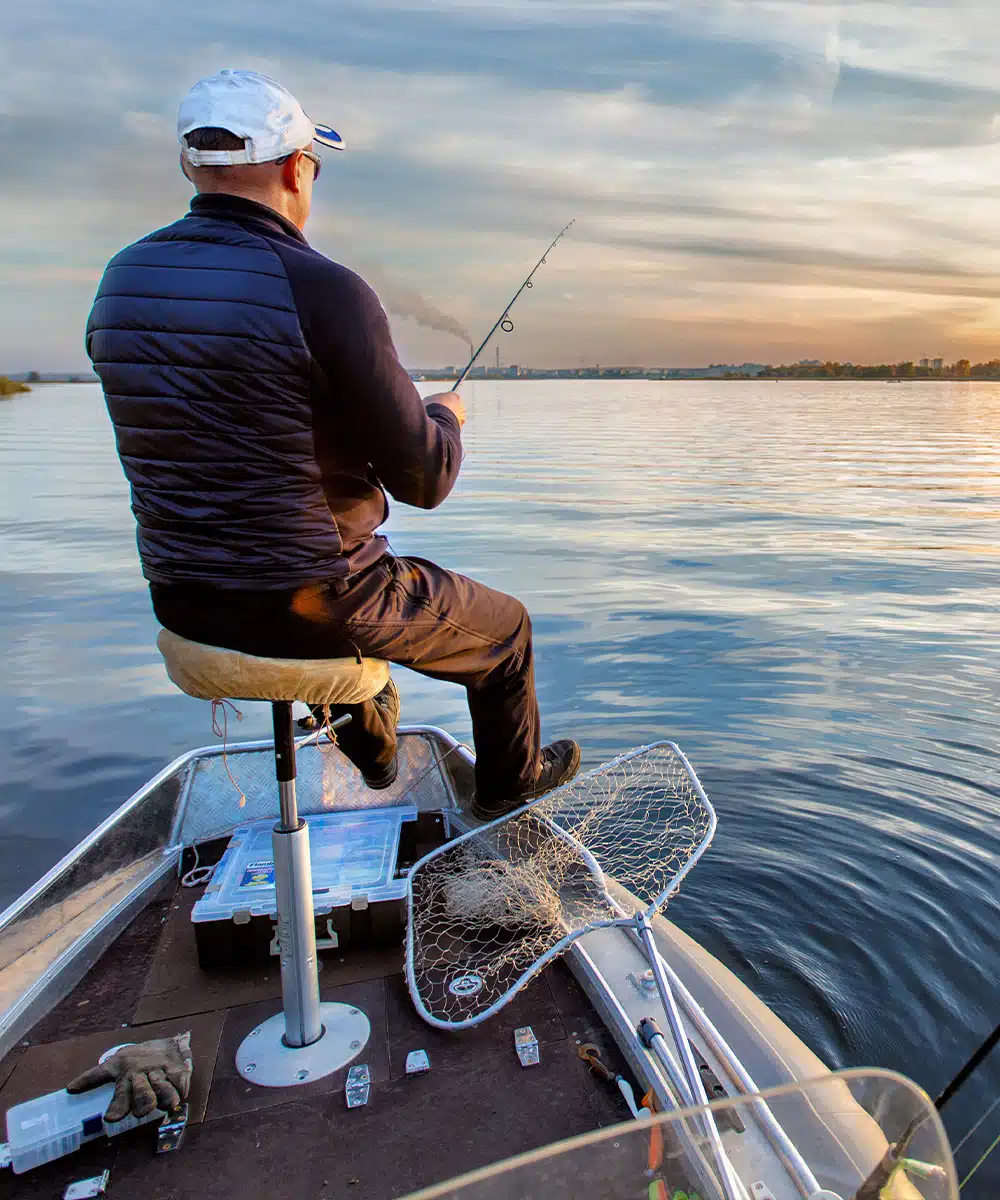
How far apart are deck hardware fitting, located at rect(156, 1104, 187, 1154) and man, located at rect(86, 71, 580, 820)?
163cm

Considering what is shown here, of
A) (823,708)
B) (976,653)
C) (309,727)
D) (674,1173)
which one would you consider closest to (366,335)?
(309,727)

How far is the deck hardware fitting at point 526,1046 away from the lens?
3201 millimetres

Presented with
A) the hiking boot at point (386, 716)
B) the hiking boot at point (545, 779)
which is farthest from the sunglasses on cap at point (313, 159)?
the hiking boot at point (545, 779)

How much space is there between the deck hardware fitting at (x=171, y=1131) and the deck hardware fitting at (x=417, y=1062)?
2.44 ft

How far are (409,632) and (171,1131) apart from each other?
1786mm

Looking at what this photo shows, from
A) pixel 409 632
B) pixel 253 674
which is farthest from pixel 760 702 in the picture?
pixel 253 674

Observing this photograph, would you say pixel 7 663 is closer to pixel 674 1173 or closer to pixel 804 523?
pixel 674 1173

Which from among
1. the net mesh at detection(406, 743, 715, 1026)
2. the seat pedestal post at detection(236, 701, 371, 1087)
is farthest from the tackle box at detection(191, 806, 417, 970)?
the seat pedestal post at detection(236, 701, 371, 1087)

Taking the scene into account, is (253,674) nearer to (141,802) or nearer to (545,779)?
(545,779)

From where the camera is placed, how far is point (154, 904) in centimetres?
435

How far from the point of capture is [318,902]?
3.84 m

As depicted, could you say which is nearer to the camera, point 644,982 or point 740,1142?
point 740,1142

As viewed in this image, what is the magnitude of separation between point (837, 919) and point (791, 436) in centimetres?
4896

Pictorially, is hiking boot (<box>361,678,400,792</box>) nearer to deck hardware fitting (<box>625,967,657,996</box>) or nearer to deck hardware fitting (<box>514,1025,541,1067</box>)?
deck hardware fitting (<box>514,1025,541,1067</box>)
